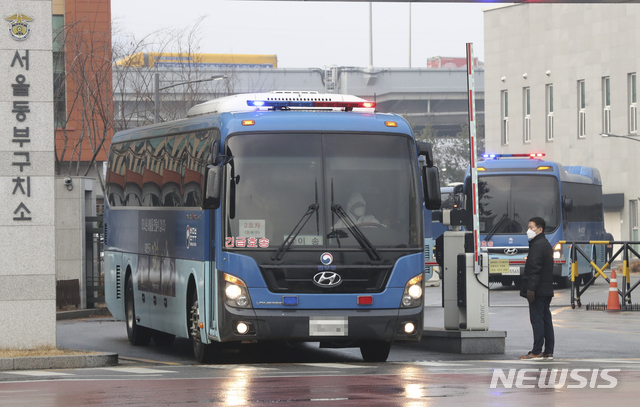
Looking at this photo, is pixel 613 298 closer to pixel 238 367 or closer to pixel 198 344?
pixel 198 344

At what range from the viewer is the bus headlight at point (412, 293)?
14.2 meters

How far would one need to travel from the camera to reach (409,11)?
139 m

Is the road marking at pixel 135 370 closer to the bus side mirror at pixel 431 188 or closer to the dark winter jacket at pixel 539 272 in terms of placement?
the bus side mirror at pixel 431 188

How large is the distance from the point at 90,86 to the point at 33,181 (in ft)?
68.4

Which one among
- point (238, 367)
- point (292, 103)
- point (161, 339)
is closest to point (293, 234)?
point (238, 367)

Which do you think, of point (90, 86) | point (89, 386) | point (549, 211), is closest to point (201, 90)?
point (90, 86)

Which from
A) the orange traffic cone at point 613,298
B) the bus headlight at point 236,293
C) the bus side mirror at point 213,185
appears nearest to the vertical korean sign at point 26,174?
the bus side mirror at point 213,185

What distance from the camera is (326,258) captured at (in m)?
14.0

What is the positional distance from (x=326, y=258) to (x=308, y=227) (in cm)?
41

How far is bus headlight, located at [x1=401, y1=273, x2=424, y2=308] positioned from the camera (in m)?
14.2

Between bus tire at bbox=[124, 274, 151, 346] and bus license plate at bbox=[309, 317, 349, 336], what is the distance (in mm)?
5397

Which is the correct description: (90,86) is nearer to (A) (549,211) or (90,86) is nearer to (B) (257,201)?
(A) (549,211)

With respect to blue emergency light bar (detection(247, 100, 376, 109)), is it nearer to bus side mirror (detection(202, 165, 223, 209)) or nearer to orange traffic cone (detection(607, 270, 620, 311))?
bus side mirror (detection(202, 165, 223, 209))

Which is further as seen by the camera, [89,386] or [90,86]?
[90,86]
